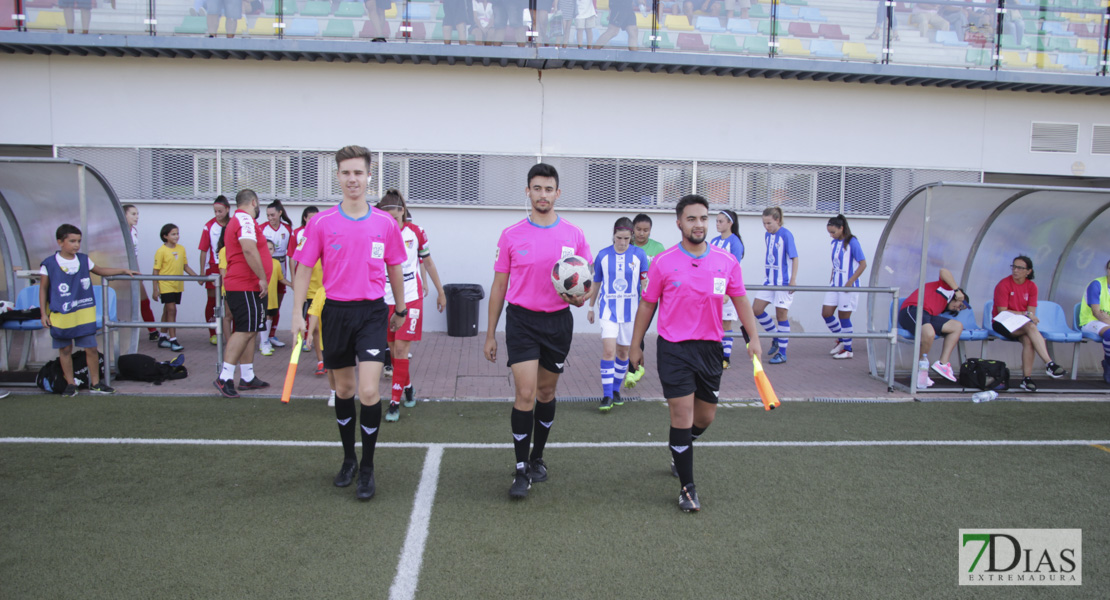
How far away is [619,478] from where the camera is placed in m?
5.20

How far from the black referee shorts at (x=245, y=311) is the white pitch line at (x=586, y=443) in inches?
69.6

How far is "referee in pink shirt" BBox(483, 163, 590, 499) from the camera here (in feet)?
15.5

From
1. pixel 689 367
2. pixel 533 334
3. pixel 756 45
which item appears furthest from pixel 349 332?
pixel 756 45

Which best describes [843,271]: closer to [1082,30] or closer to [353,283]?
[1082,30]

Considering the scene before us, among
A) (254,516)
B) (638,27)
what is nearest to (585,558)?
(254,516)

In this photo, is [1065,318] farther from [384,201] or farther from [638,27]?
[384,201]

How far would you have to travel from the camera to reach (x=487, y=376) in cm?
882

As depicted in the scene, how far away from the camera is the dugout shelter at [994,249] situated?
875cm

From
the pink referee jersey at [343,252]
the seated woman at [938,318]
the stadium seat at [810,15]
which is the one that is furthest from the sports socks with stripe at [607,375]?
→ the stadium seat at [810,15]

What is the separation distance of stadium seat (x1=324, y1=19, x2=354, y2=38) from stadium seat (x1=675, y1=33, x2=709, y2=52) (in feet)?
17.1

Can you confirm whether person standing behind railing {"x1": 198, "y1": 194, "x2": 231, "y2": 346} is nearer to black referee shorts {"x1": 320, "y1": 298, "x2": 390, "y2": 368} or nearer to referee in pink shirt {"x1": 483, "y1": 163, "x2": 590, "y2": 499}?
black referee shorts {"x1": 320, "y1": 298, "x2": 390, "y2": 368}

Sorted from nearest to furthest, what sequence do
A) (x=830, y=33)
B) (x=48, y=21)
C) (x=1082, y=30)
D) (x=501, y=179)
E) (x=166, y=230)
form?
(x=166, y=230) < (x=48, y=21) < (x=501, y=179) < (x=830, y=33) < (x=1082, y=30)

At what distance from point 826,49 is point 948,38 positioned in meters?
2.22

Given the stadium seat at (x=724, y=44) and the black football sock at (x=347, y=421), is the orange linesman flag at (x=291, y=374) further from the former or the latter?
the stadium seat at (x=724, y=44)
